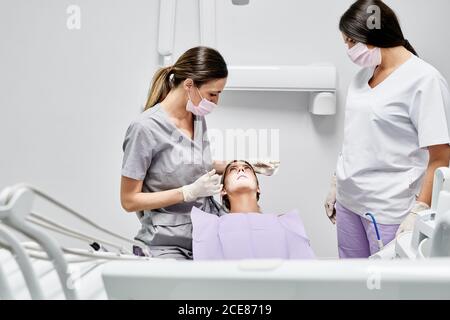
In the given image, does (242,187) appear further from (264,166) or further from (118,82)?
(118,82)

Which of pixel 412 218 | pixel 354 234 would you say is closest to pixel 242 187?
pixel 354 234

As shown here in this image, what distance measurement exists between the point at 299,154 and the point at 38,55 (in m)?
0.87

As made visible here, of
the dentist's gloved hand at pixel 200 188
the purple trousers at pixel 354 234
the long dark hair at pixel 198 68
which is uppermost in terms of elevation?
the long dark hair at pixel 198 68

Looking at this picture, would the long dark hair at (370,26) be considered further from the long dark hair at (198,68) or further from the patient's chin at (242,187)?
the patient's chin at (242,187)

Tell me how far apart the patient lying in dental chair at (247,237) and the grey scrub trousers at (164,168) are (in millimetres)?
56

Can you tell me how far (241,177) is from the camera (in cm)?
144

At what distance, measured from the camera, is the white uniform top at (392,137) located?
127 cm

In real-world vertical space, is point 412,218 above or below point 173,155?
below

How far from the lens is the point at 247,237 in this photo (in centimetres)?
125

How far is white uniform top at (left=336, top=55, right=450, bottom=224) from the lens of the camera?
4.18 feet

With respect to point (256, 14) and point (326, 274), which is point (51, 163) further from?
point (326, 274)

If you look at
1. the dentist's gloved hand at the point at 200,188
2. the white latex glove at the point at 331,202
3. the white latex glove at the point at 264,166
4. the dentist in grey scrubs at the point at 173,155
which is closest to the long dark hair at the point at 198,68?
the dentist in grey scrubs at the point at 173,155

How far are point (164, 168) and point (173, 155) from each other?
4 cm

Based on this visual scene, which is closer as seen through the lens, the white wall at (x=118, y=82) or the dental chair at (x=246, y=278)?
the dental chair at (x=246, y=278)
